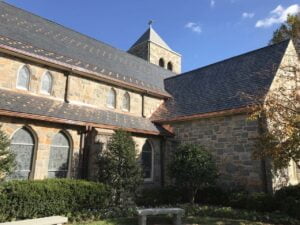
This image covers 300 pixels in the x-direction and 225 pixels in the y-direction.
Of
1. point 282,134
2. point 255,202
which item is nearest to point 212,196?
point 255,202

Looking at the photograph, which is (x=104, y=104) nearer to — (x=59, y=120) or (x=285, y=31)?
(x=59, y=120)

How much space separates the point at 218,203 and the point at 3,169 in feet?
28.2

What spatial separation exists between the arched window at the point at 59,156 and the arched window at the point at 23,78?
263 cm

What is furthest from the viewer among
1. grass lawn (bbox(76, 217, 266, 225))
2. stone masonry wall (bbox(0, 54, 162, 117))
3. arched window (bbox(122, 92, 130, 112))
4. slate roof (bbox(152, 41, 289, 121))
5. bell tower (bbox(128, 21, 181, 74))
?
bell tower (bbox(128, 21, 181, 74))

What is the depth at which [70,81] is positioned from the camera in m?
12.8

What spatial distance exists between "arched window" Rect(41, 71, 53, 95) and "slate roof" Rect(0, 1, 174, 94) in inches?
34.7

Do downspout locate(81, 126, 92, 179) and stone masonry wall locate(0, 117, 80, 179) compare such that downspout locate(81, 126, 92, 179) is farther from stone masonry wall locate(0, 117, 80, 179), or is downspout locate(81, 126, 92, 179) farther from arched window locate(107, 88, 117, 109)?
arched window locate(107, 88, 117, 109)

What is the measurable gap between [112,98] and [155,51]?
1633 cm

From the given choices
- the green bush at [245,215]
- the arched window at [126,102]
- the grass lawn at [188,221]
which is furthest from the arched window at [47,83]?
the green bush at [245,215]

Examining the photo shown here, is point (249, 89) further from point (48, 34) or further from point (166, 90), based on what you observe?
point (48, 34)

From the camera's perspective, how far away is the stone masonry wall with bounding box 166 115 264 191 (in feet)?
36.9

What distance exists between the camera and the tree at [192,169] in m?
11.0

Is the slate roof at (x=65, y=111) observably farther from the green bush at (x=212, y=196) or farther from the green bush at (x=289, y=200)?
the green bush at (x=289, y=200)

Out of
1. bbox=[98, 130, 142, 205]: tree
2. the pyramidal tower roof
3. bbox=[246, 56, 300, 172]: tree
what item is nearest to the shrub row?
bbox=[246, 56, 300, 172]: tree
